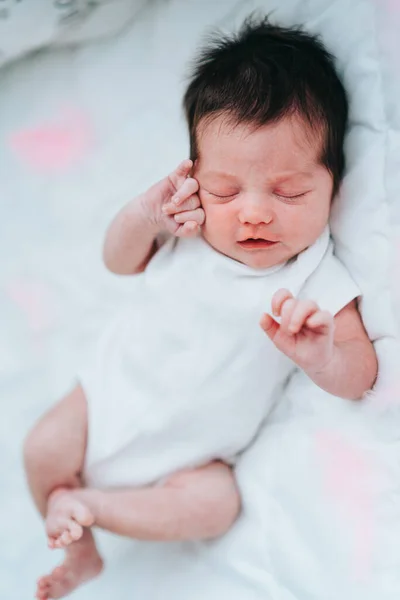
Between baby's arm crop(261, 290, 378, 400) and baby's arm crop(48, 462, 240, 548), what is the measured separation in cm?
28

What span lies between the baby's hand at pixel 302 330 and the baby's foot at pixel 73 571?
0.47 m

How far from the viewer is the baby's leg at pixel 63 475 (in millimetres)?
1261

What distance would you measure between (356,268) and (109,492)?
552 mm

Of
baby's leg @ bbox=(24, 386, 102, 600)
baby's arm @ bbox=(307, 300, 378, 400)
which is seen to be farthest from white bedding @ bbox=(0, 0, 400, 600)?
baby's leg @ bbox=(24, 386, 102, 600)

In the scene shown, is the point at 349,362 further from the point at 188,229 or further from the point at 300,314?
the point at 188,229

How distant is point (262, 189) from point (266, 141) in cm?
7

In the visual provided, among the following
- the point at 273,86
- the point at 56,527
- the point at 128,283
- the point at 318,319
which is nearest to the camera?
the point at 318,319

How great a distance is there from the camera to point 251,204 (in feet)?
3.88

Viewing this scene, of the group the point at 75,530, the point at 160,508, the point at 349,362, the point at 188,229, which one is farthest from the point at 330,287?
the point at 75,530

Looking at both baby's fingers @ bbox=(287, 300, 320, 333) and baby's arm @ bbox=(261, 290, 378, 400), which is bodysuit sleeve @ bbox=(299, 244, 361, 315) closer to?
baby's arm @ bbox=(261, 290, 378, 400)

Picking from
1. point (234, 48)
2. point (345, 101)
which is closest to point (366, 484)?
point (345, 101)

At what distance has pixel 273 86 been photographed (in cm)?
116

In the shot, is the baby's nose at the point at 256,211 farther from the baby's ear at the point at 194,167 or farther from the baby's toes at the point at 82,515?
the baby's toes at the point at 82,515

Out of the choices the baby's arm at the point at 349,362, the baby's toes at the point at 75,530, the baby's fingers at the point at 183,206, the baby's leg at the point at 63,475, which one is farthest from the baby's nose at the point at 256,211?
the baby's toes at the point at 75,530
